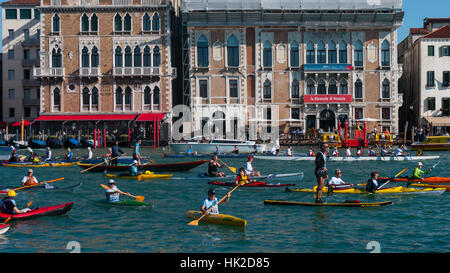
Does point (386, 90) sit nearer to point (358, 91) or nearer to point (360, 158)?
point (358, 91)

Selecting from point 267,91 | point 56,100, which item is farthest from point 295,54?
point 56,100

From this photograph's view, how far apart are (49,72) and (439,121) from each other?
38.1 meters

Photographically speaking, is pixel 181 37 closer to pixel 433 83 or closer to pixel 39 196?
pixel 433 83

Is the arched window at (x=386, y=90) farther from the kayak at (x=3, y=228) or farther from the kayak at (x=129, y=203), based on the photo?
the kayak at (x=3, y=228)

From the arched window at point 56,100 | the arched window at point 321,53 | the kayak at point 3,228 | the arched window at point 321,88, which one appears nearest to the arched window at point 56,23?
the arched window at point 56,100

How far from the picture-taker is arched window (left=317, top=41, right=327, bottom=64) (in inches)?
2061

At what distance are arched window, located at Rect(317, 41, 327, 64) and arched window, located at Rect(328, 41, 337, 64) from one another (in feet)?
1.53

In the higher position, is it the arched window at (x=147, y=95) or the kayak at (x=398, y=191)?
the arched window at (x=147, y=95)

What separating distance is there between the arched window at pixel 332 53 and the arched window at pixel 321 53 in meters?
0.47

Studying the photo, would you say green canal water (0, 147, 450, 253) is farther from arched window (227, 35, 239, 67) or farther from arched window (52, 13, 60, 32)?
arched window (52, 13, 60, 32)

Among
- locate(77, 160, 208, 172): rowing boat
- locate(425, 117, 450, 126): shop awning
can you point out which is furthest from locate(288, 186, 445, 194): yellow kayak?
locate(425, 117, 450, 126): shop awning

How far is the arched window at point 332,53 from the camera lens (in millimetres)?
52344

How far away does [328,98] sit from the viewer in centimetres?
5238

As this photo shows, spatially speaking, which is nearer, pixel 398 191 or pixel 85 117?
pixel 398 191
